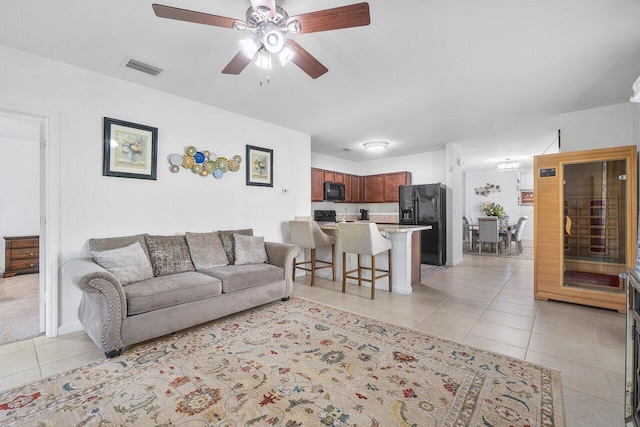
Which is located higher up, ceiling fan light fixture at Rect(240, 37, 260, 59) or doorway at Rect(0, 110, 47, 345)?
ceiling fan light fixture at Rect(240, 37, 260, 59)

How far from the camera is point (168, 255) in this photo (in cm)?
299

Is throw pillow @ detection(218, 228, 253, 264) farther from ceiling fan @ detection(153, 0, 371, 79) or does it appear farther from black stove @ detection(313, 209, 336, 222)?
black stove @ detection(313, 209, 336, 222)

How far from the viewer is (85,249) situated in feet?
9.01

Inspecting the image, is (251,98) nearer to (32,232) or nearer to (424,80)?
(424,80)

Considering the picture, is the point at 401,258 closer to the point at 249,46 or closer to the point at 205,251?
the point at 205,251

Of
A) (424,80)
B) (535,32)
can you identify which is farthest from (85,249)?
(535,32)

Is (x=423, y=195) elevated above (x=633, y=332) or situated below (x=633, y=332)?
above

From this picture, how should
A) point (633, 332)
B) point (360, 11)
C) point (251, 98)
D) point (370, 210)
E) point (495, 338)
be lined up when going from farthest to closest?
point (370, 210)
point (251, 98)
point (495, 338)
point (360, 11)
point (633, 332)

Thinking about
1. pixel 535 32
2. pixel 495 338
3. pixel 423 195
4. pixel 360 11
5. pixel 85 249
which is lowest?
pixel 495 338

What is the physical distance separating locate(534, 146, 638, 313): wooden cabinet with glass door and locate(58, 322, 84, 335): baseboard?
5.23 meters

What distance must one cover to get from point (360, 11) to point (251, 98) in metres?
2.21

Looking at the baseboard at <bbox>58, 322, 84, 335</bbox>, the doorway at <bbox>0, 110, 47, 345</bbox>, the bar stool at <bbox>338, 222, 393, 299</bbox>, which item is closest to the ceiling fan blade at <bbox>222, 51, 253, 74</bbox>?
the bar stool at <bbox>338, 222, 393, 299</bbox>

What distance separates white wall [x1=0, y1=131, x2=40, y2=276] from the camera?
493 centimetres

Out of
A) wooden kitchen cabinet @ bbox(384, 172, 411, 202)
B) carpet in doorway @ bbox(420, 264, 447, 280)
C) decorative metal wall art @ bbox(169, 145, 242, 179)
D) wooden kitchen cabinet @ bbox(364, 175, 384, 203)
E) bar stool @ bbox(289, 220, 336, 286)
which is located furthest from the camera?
wooden kitchen cabinet @ bbox(364, 175, 384, 203)
